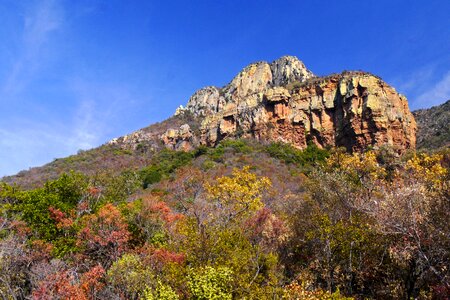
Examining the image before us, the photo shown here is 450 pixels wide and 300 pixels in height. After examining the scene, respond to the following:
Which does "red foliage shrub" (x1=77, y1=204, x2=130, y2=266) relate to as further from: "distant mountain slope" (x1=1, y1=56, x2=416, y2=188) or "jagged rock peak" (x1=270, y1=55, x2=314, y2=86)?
"jagged rock peak" (x1=270, y1=55, x2=314, y2=86)

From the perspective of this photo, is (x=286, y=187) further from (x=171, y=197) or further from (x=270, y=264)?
(x=270, y=264)

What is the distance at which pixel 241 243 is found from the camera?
57.2 feet

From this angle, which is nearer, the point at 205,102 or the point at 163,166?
the point at 163,166

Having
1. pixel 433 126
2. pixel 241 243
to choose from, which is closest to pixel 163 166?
pixel 241 243

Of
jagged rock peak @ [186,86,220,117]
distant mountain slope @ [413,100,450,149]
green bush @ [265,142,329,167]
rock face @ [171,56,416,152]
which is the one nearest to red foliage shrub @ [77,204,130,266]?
green bush @ [265,142,329,167]

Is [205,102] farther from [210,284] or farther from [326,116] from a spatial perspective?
[210,284]

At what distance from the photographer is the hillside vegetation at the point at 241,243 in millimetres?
14789

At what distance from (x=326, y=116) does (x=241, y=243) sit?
71.7 meters

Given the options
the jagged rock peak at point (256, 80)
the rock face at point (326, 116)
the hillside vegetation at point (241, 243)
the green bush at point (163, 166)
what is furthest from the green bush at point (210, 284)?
the jagged rock peak at point (256, 80)

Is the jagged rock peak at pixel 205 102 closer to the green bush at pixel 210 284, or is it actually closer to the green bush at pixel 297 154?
the green bush at pixel 297 154

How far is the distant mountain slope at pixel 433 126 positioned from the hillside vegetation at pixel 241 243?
46.2 m

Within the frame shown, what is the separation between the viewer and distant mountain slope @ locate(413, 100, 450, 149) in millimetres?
70062

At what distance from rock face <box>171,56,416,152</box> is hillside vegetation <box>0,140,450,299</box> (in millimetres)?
44791

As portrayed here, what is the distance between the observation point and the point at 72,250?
25.8 meters
